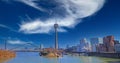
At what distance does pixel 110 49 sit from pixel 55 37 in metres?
48.1

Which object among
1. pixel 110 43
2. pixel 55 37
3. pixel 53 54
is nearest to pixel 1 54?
pixel 53 54

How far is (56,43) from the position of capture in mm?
195500

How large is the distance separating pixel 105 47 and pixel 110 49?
7.76 m

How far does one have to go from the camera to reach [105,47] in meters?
199

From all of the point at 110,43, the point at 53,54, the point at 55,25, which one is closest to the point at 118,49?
the point at 110,43

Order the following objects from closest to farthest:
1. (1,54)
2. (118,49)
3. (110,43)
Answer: (1,54), (118,49), (110,43)

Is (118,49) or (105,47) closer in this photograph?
(118,49)

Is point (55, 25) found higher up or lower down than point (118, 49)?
higher up

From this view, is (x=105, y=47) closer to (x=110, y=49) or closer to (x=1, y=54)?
(x=110, y=49)

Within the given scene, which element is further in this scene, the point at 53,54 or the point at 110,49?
the point at 110,49

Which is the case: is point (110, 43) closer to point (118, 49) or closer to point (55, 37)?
point (118, 49)

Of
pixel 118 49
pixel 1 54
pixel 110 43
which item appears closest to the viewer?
pixel 1 54

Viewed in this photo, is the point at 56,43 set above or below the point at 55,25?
below

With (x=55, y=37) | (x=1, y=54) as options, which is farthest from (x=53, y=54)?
(x=1, y=54)
